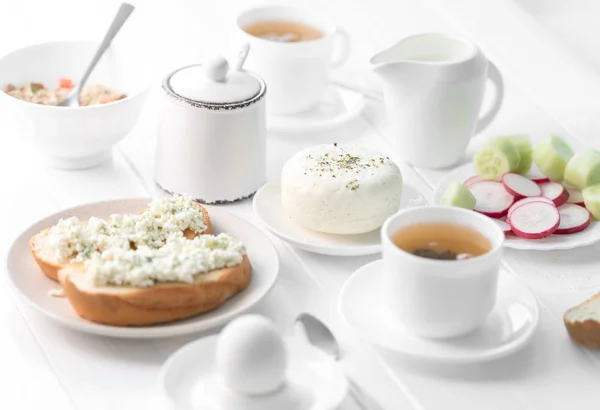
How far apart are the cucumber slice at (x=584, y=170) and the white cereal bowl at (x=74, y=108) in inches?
30.5

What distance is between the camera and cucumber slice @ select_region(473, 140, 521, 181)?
1.73 metres

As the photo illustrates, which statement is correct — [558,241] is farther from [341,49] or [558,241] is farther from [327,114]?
[341,49]

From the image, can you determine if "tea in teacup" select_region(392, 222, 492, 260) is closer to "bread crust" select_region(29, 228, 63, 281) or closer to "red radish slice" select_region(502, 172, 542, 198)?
"red radish slice" select_region(502, 172, 542, 198)

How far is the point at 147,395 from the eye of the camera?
1.24 m

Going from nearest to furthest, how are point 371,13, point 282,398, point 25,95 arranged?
point 282,398 < point 25,95 < point 371,13

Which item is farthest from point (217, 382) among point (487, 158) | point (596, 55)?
point (596, 55)

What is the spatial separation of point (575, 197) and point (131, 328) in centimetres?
84

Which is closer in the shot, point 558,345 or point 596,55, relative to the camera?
point 558,345

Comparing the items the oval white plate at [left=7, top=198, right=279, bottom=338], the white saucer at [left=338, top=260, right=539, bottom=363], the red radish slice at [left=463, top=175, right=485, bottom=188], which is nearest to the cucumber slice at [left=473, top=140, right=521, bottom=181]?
the red radish slice at [left=463, top=175, right=485, bottom=188]

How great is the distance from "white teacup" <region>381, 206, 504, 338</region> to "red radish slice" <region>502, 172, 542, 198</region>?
0.36 meters

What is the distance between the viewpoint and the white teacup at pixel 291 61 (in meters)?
1.96

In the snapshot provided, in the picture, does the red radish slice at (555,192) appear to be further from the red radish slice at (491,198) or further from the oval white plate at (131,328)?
the oval white plate at (131,328)

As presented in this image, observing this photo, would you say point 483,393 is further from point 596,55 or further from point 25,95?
point 596,55

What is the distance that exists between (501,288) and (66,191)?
795 millimetres
